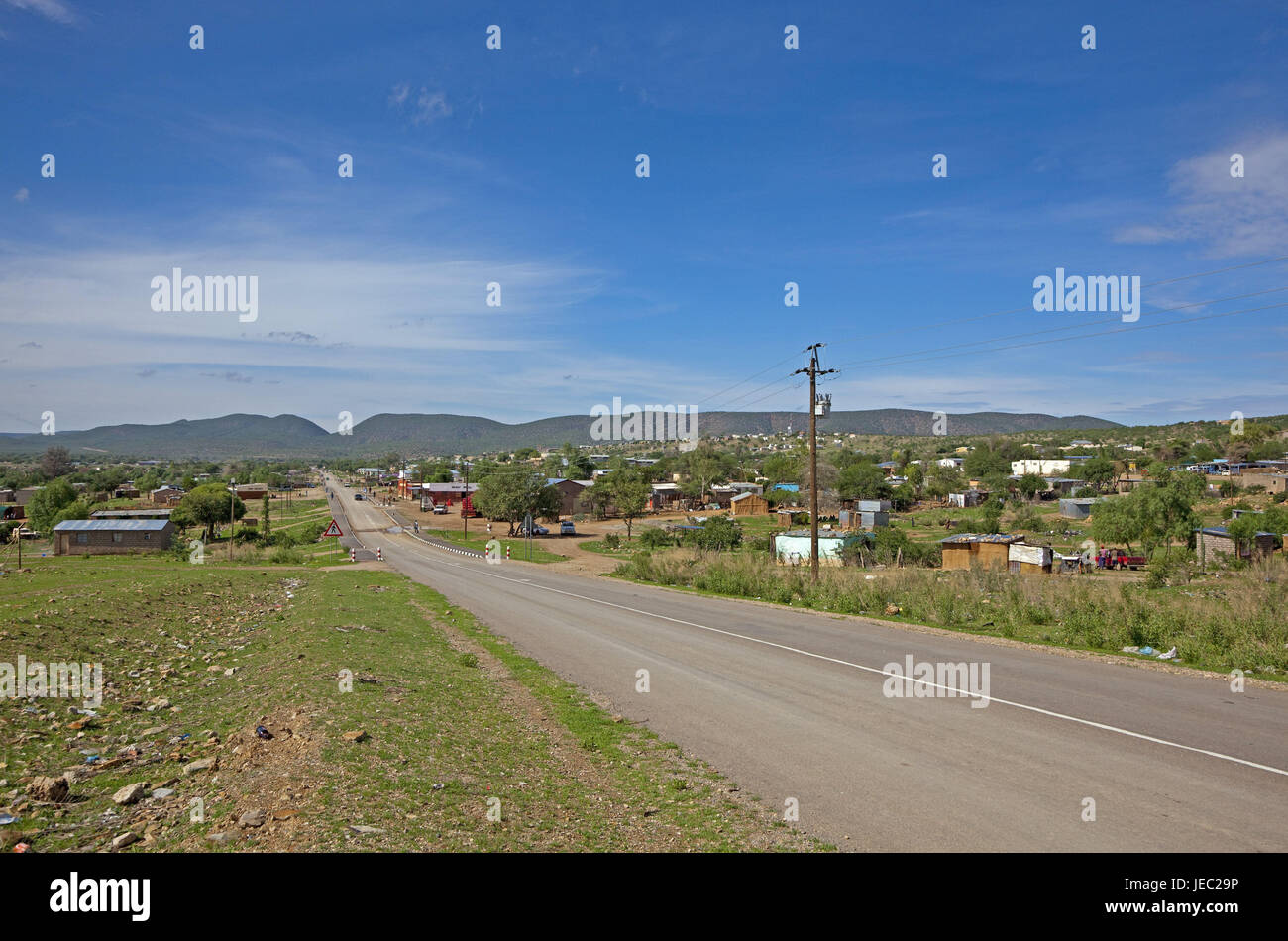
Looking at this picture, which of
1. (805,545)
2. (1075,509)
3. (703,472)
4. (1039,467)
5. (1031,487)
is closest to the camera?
(805,545)

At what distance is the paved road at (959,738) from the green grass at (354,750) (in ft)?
3.15

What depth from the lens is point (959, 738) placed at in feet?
32.6

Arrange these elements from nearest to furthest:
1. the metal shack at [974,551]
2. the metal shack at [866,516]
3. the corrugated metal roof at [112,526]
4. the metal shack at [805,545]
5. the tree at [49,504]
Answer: the metal shack at [805,545] < the metal shack at [974,551] < the corrugated metal roof at [112,526] < the metal shack at [866,516] < the tree at [49,504]

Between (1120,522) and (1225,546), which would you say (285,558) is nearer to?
(1120,522)

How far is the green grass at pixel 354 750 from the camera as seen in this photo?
22.0ft

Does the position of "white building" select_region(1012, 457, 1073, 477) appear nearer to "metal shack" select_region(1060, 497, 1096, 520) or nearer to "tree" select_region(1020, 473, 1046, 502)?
"tree" select_region(1020, 473, 1046, 502)

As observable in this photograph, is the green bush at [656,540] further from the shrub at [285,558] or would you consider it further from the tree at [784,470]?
the tree at [784,470]

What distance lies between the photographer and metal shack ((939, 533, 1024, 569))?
1892 inches

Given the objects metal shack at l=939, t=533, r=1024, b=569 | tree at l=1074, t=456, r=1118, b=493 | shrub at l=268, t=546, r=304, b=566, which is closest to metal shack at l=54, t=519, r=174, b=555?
shrub at l=268, t=546, r=304, b=566

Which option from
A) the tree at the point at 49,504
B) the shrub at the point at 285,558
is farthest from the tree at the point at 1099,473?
the tree at the point at 49,504

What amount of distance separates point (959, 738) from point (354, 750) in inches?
311

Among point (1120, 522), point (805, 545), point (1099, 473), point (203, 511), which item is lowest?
point (805, 545)

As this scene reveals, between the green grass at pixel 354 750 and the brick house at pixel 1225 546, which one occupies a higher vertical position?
the green grass at pixel 354 750

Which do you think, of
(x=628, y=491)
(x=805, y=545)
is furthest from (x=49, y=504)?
(x=805, y=545)
